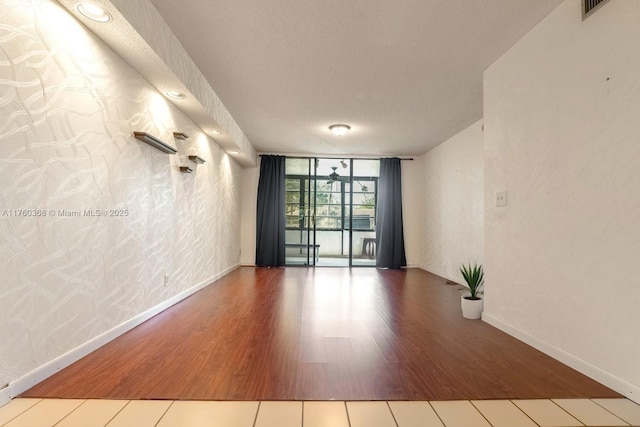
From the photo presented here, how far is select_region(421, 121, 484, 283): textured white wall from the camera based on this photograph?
4.41m

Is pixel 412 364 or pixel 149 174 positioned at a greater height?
pixel 149 174

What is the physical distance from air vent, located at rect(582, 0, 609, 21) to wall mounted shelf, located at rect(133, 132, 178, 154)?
326 cm

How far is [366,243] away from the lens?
22.9 feet

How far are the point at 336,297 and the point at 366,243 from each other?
3301mm

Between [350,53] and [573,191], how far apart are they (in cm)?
203

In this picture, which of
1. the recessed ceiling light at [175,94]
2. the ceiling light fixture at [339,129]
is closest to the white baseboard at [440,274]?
the ceiling light fixture at [339,129]

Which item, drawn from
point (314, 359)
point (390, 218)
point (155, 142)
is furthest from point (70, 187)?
point (390, 218)

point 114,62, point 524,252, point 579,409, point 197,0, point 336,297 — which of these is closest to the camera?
point 579,409

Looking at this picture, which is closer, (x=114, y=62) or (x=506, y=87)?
(x=114, y=62)

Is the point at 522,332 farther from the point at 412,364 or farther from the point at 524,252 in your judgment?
the point at 412,364

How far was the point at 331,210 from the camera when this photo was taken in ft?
22.7

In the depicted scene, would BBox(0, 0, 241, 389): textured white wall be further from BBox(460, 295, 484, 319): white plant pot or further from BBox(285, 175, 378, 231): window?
BBox(285, 175, 378, 231): window

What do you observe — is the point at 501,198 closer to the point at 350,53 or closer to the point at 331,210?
the point at 350,53

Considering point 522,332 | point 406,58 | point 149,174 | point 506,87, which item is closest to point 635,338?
→ point 522,332
